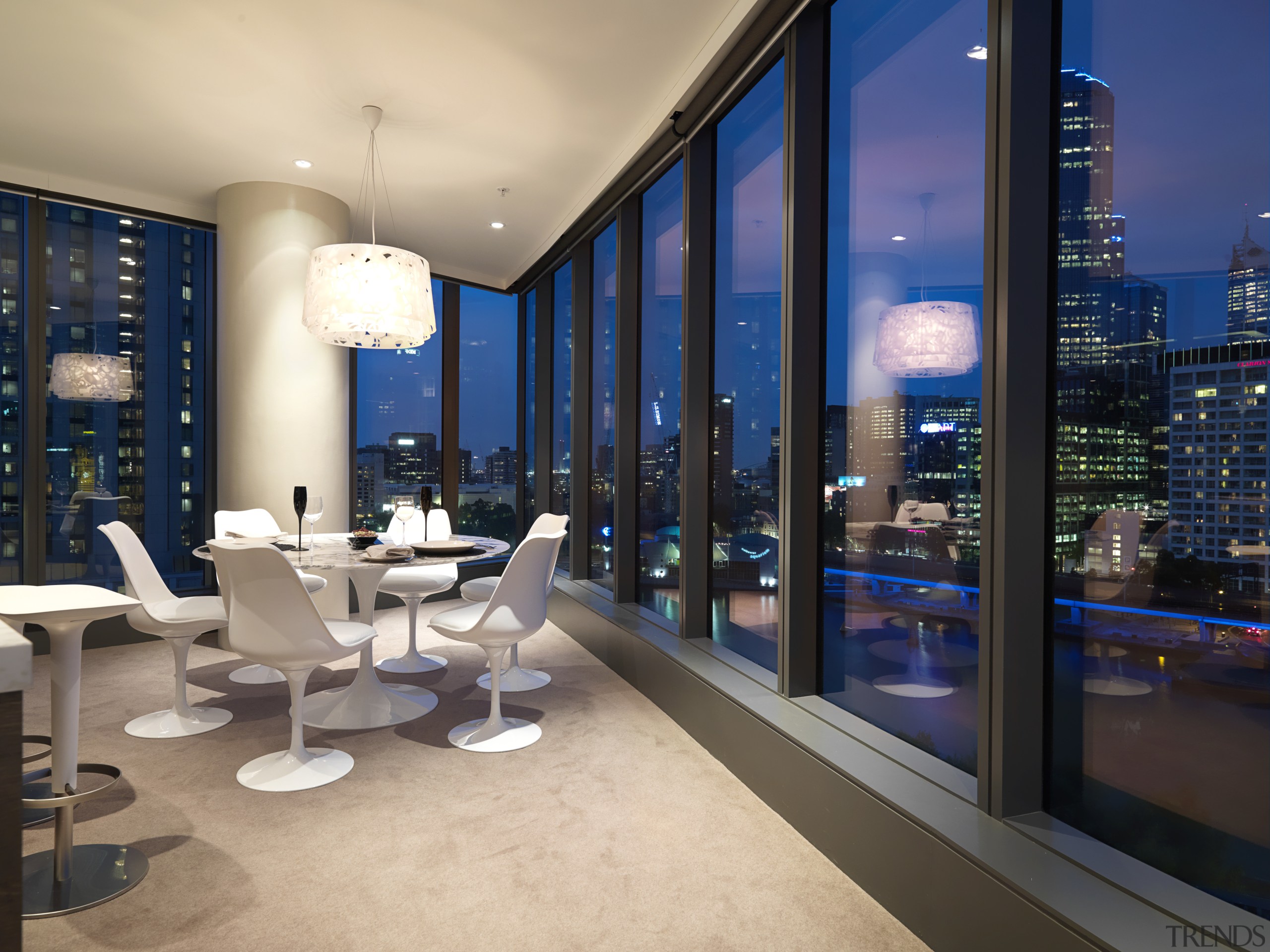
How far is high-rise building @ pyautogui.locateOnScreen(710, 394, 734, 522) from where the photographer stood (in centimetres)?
363

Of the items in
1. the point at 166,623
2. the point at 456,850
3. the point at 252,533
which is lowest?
the point at 456,850

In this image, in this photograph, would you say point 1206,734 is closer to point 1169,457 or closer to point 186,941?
point 1169,457

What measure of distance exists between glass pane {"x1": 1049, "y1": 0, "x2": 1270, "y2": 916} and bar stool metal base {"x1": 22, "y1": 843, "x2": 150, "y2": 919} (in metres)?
2.59

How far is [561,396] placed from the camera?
244 inches

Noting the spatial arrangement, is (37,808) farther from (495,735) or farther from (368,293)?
(368,293)

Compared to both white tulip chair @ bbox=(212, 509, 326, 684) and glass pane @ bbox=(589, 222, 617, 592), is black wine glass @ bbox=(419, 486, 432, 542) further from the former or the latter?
glass pane @ bbox=(589, 222, 617, 592)

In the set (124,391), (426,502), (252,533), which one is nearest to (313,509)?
(426,502)

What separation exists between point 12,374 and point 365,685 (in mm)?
3329

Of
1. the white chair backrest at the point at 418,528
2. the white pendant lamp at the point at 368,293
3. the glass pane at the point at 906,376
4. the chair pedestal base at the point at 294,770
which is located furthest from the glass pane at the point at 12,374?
the glass pane at the point at 906,376

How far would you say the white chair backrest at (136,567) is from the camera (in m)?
3.17

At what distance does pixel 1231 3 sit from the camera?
1.53m

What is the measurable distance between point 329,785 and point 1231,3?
349 centimetres

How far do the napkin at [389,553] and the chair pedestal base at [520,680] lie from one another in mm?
997

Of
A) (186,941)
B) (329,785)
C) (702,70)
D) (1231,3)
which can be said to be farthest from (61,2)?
(1231,3)
